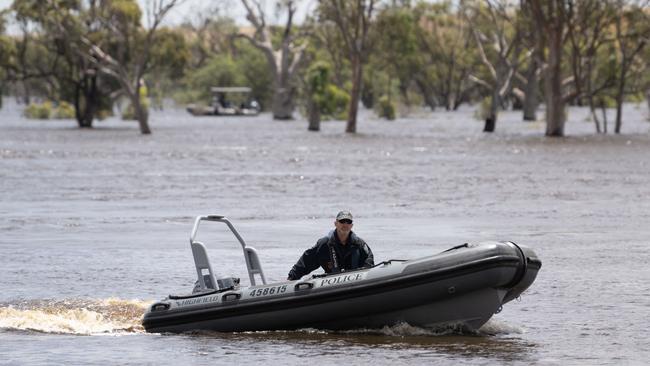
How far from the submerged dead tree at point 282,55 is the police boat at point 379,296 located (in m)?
75.3

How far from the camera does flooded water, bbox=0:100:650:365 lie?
52.6 feet

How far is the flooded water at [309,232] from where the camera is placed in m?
16.0

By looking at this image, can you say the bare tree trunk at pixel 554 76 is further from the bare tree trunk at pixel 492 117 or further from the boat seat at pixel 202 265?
the boat seat at pixel 202 265

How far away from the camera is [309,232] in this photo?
27500 mm

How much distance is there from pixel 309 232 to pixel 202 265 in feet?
37.0

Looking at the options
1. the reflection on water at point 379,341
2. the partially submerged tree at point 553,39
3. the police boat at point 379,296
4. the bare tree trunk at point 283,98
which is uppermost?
Result: the partially submerged tree at point 553,39

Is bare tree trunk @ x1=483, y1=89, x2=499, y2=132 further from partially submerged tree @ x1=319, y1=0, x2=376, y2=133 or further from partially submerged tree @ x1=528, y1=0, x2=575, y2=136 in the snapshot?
partially submerged tree @ x1=528, y1=0, x2=575, y2=136

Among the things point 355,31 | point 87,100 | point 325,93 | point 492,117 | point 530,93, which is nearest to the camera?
point 355,31

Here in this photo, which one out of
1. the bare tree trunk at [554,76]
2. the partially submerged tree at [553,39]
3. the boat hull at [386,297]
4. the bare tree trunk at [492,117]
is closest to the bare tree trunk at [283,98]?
the bare tree trunk at [492,117]

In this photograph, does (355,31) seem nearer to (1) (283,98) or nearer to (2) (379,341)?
(1) (283,98)

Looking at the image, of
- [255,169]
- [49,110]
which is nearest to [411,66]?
[49,110]

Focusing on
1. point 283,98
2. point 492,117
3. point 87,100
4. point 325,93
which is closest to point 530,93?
point 325,93

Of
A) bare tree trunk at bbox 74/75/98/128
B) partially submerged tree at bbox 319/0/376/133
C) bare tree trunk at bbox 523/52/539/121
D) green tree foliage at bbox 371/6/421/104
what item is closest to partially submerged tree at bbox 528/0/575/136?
partially submerged tree at bbox 319/0/376/133

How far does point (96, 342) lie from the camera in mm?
16625
